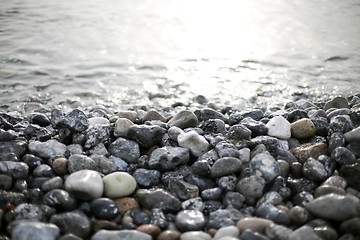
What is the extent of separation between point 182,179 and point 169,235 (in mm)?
623

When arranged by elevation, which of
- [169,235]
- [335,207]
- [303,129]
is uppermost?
[303,129]

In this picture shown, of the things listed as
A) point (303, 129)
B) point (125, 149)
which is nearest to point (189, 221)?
point (125, 149)

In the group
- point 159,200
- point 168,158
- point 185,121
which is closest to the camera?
point 159,200

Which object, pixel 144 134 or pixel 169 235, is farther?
pixel 144 134

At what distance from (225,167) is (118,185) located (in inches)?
29.8

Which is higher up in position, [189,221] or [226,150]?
[226,150]

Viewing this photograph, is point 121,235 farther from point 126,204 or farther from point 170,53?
point 170,53

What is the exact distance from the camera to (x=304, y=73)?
595cm

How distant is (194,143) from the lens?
2793mm

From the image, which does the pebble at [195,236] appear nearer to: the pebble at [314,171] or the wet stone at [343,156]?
the pebble at [314,171]

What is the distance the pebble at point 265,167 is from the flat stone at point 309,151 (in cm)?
34

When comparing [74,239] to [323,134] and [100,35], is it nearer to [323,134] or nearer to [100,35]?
[323,134]

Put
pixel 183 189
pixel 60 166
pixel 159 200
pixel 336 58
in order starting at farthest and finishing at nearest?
pixel 336 58 → pixel 60 166 → pixel 183 189 → pixel 159 200

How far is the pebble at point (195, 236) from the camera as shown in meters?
1.97
